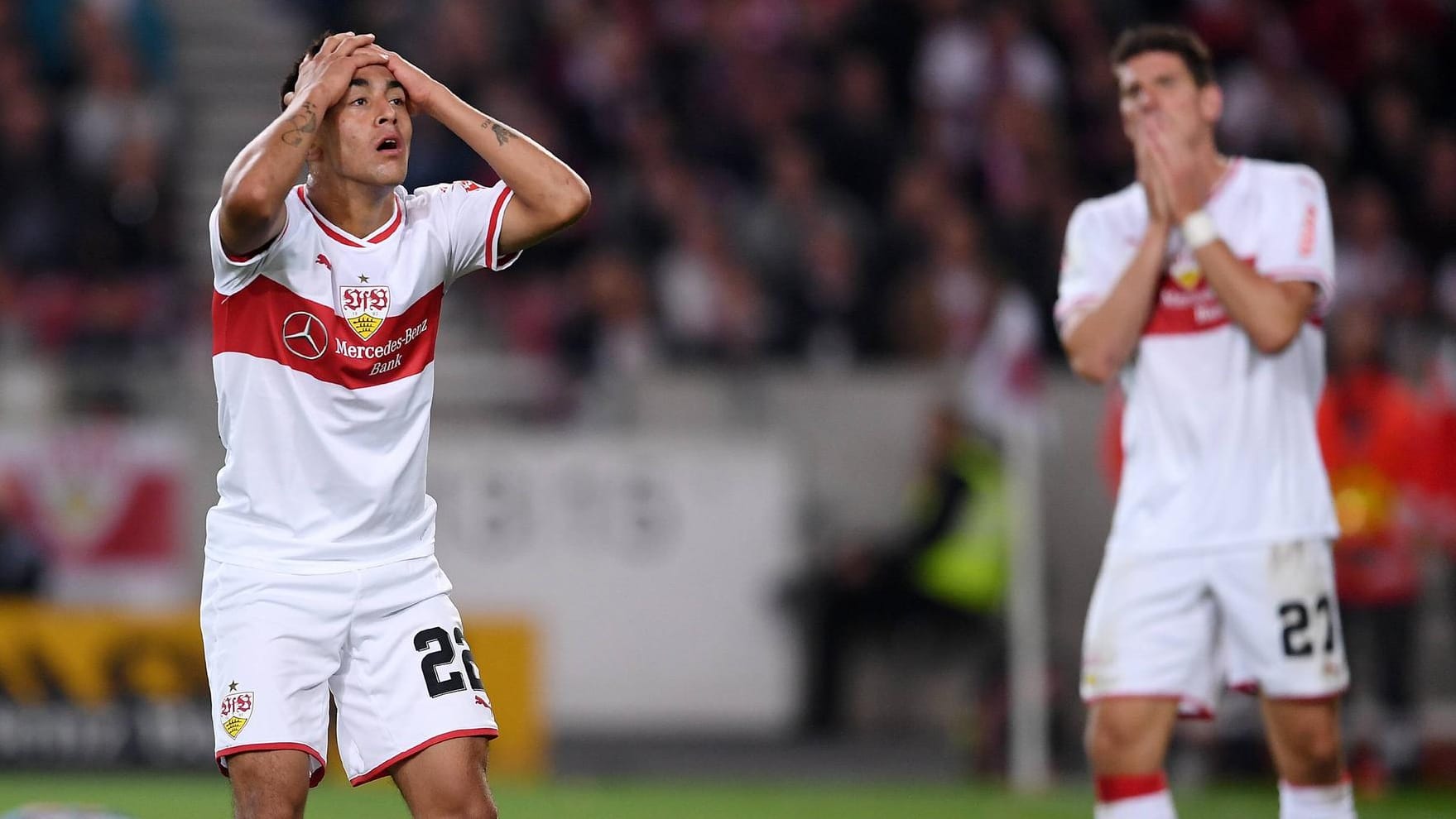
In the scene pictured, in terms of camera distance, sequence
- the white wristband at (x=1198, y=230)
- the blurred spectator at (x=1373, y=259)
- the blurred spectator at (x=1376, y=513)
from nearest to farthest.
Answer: the white wristband at (x=1198, y=230), the blurred spectator at (x=1376, y=513), the blurred spectator at (x=1373, y=259)

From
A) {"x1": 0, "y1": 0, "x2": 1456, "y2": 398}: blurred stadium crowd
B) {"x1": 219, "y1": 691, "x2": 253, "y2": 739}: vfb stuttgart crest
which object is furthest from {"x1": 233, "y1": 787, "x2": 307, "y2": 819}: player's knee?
{"x1": 0, "y1": 0, "x2": 1456, "y2": 398}: blurred stadium crowd

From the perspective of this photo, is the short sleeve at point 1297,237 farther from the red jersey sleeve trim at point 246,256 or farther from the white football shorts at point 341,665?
the red jersey sleeve trim at point 246,256

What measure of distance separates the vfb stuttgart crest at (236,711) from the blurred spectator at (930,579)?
23.0 ft

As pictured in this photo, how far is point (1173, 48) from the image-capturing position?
5922 millimetres

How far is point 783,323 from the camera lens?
13.0 metres

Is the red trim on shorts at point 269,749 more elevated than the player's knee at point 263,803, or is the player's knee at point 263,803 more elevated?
the red trim on shorts at point 269,749

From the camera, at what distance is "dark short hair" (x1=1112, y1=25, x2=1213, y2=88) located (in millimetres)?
5922

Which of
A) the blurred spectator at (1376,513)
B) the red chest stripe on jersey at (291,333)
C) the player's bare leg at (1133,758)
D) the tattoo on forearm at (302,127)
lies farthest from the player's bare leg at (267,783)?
the blurred spectator at (1376,513)

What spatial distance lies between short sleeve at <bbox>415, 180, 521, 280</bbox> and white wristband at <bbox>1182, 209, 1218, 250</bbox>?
186 cm

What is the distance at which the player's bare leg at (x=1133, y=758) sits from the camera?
18.3 feet

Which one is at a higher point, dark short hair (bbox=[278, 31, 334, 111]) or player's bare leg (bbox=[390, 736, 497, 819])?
dark short hair (bbox=[278, 31, 334, 111])

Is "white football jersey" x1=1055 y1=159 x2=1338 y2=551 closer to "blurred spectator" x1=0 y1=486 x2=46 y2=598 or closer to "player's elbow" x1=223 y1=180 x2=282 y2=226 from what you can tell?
"player's elbow" x1=223 y1=180 x2=282 y2=226

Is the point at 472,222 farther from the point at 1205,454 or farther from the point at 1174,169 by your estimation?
the point at 1205,454

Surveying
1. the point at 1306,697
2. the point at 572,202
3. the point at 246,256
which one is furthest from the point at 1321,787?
the point at 246,256
